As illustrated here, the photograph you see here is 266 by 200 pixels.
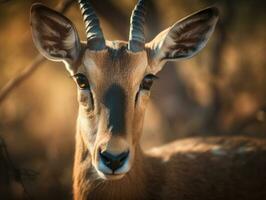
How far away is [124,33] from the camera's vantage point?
13.9 m

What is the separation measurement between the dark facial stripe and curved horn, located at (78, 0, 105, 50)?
0.70 meters

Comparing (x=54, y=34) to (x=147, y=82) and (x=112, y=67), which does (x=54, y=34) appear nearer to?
(x=112, y=67)

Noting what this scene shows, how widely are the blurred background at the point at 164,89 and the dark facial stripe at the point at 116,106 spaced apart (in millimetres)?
5053

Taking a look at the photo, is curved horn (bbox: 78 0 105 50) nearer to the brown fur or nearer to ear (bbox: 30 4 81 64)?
ear (bbox: 30 4 81 64)

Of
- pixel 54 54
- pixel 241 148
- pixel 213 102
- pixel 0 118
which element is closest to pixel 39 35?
pixel 54 54

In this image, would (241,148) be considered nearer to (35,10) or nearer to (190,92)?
(35,10)

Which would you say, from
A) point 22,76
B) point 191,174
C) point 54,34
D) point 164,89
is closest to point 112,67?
point 54,34

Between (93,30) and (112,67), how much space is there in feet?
2.03

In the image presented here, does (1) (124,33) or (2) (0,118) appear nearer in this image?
(2) (0,118)

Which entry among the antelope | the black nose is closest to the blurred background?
the antelope

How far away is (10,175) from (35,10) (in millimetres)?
3195

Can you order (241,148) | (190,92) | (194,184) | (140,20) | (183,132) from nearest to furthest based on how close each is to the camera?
(140,20) < (194,184) < (241,148) < (183,132) < (190,92)

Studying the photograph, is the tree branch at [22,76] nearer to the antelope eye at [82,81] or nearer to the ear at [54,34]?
the ear at [54,34]

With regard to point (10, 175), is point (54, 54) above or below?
above
